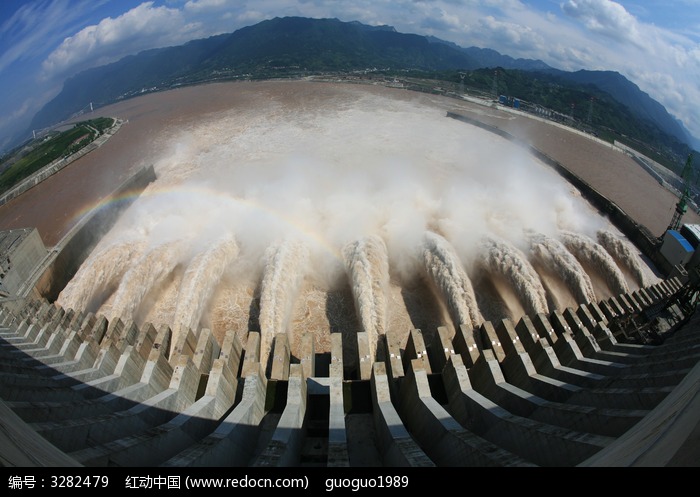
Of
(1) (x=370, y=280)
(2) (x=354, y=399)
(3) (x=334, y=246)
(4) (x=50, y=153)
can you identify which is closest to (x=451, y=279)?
(1) (x=370, y=280)

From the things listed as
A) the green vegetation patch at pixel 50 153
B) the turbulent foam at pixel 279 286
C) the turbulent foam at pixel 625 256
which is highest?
the turbulent foam at pixel 279 286

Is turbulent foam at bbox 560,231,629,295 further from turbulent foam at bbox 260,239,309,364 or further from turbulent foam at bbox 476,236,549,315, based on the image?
turbulent foam at bbox 260,239,309,364

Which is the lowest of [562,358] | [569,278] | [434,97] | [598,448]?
[434,97]

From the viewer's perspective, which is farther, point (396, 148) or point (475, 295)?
point (396, 148)

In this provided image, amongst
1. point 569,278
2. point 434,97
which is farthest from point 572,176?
point 434,97

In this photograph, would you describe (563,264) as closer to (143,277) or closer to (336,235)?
(336,235)

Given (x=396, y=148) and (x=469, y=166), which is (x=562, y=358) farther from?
(x=396, y=148)

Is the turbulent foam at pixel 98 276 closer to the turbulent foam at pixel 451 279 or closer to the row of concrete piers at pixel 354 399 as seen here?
the row of concrete piers at pixel 354 399

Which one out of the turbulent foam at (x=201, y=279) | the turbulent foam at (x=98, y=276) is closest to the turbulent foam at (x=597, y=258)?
the turbulent foam at (x=201, y=279)
